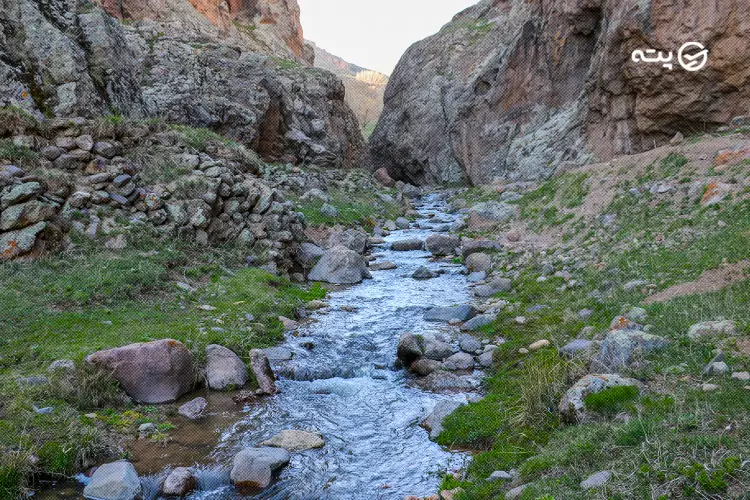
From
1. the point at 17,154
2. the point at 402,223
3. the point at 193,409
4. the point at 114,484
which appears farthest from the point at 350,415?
the point at 402,223

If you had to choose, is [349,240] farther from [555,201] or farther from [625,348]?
[625,348]

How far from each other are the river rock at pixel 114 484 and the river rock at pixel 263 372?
3108mm

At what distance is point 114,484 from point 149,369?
279 centimetres

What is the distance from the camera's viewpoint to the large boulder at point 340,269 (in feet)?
58.9

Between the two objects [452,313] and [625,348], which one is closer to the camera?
[625,348]

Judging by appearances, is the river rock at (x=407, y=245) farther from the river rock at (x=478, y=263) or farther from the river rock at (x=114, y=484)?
the river rock at (x=114, y=484)

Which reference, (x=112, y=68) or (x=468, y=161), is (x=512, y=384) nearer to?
(x=112, y=68)

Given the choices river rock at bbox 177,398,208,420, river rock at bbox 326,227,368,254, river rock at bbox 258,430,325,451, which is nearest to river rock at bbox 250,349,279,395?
river rock at bbox 177,398,208,420

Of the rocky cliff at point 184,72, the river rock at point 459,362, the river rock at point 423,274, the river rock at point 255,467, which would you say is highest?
the rocky cliff at point 184,72

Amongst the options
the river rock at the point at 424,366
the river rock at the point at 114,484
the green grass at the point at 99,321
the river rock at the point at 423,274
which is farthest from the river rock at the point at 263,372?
the river rock at the point at 423,274

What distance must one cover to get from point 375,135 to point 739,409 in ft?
165

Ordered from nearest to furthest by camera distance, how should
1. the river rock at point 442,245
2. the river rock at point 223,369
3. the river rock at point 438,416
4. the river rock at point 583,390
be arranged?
the river rock at point 583,390 < the river rock at point 438,416 < the river rock at point 223,369 < the river rock at point 442,245

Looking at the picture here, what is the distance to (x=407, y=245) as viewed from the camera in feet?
75.7

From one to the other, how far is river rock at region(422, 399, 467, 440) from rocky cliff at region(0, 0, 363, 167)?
14.5 meters
